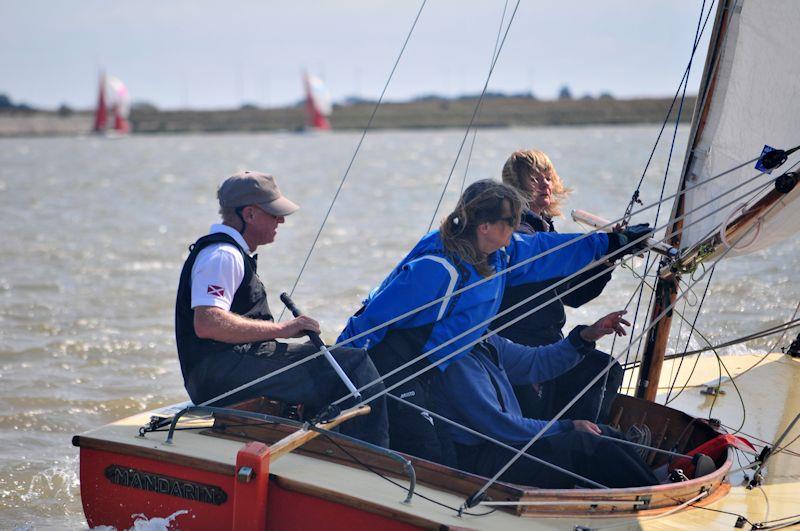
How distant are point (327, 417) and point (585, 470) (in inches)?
36.1

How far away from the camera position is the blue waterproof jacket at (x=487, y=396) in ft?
12.5

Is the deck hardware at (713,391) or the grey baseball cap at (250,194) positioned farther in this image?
the deck hardware at (713,391)

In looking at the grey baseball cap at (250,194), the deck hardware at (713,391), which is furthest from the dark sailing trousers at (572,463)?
the deck hardware at (713,391)

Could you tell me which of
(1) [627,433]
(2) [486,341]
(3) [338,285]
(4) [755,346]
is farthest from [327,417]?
(3) [338,285]

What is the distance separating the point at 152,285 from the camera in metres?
11.9

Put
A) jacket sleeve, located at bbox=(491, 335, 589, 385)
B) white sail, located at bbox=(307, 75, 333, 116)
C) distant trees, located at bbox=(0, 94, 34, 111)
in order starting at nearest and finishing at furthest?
jacket sleeve, located at bbox=(491, 335, 589, 385) < white sail, located at bbox=(307, 75, 333, 116) < distant trees, located at bbox=(0, 94, 34, 111)

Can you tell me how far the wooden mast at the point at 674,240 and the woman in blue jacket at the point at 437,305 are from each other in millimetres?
907

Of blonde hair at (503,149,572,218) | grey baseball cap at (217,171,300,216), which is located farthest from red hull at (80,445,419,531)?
blonde hair at (503,149,572,218)

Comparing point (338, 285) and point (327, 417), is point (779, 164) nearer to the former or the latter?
point (327, 417)

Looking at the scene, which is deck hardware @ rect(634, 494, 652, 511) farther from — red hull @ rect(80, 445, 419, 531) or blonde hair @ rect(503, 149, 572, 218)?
blonde hair @ rect(503, 149, 572, 218)

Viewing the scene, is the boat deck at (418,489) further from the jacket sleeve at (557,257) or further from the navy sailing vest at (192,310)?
the jacket sleeve at (557,257)

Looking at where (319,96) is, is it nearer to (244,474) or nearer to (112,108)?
(112,108)

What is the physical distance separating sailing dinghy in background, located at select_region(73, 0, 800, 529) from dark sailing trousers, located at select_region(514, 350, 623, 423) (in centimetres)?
17

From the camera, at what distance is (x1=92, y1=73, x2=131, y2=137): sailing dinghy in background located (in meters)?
66.9
